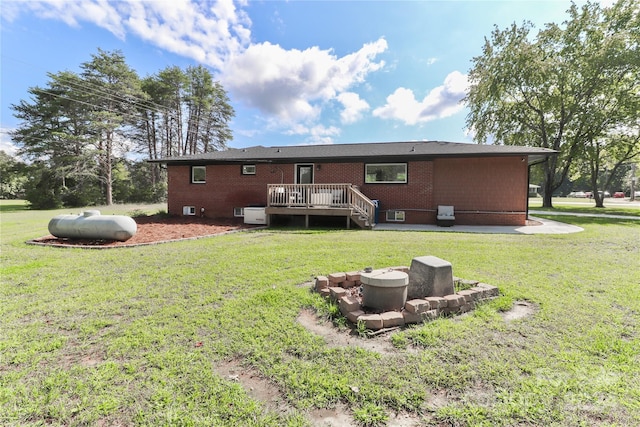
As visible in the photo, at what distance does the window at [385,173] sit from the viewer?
1166 cm

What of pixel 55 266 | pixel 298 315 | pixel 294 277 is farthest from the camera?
pixel 55 266

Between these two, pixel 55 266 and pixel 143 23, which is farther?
pixel 143 23

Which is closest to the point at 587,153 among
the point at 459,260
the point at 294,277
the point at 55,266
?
the point at 459,260

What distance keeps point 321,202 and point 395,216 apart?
3.40 meters

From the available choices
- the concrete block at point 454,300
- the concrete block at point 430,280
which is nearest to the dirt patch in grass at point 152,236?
the concrete block at point 430,280

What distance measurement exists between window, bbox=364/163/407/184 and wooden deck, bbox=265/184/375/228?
1.60 m

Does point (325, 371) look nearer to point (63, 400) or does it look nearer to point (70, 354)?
point (63, 400)

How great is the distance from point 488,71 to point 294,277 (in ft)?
75.0

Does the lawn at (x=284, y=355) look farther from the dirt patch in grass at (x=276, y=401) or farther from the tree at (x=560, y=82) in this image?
the tree at (x=560, y=82)

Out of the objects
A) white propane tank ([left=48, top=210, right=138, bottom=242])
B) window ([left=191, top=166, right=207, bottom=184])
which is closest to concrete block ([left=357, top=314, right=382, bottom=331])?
white propane tank ([left=48, top=210, right=138, bottom=242])

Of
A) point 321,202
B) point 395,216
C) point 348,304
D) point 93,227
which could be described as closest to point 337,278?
point 348,304

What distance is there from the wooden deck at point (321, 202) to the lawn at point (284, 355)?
18.4ft

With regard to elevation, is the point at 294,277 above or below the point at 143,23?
below

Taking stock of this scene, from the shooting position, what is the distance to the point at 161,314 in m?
3.21
